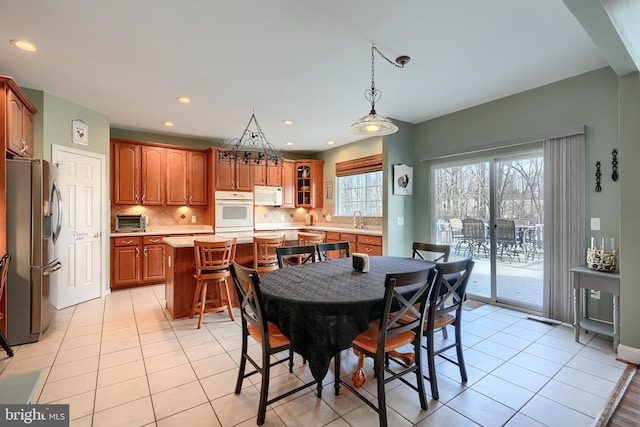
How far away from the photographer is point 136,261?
15.4 ft

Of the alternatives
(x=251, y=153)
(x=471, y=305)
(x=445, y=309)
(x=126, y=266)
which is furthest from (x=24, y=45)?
Result: (x=471, y=305)

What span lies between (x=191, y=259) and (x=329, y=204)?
11.8 ft

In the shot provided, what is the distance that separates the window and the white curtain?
2510 mm

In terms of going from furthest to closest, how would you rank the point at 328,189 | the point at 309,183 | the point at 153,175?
the point at 309,183, the point at 328,189, the point at 153,175

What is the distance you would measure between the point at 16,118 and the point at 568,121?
18.8ft

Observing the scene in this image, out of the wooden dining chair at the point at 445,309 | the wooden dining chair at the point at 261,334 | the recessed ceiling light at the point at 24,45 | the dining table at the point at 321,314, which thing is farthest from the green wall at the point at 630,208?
the recessed ceiling light at the point at 24,45

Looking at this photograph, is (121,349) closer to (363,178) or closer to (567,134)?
(363,178)

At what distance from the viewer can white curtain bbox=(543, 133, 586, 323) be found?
3043 millimetres

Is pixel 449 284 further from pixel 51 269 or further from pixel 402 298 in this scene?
pixel 51 269

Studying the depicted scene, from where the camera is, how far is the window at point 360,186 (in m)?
5.43

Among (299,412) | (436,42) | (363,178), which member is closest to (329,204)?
(363,178)

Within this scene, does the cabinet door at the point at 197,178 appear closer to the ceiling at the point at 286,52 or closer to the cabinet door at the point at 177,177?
the cabinet door at the point at 177,177

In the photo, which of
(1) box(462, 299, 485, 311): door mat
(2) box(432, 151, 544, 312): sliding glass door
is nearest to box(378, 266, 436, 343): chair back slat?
(1) box(462, 299, 485, 311): door mat

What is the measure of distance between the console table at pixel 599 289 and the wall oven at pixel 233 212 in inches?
195
